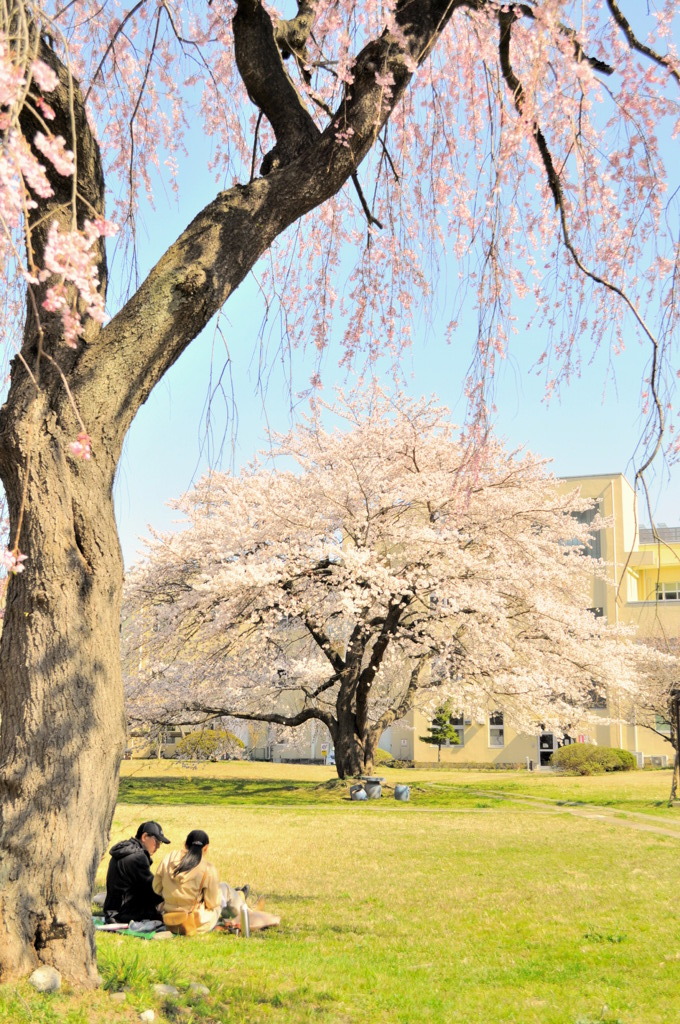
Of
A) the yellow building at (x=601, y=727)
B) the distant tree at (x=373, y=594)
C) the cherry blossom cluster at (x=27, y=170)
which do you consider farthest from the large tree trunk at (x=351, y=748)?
the cherry blossom cluster at (x=27, y=170)

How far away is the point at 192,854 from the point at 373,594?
489 inches

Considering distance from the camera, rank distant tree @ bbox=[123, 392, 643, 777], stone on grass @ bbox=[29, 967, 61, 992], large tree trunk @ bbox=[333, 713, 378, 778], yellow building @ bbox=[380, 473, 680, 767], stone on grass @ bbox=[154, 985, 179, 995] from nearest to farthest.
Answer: stone on grass @ bbox=[29, 967, 61, 992] → stone on grass @ bbox=[154, 985, 179, 995] → distant tree @ bbox=[123, 392, 643, 777] → large tree trunk @ bbox=[333, 713, 378, 778] → yellow building @ bbox=[380, 473, 680, 767]

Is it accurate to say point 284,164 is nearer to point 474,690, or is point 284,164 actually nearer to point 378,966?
point 378,966

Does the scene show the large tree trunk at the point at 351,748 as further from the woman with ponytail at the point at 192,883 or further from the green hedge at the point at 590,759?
the woman with ponytail at the point at 192,883

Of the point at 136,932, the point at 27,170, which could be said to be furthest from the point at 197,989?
the point at 27,170

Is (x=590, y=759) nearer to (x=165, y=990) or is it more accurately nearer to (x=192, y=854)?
(x=192, y=854)

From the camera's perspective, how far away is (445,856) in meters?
11.0

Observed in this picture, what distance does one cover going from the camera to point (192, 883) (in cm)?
682

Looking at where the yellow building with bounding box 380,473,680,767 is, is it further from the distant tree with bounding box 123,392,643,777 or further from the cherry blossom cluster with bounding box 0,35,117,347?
the cherry blossom cluster with bounding box 0,35,117,347

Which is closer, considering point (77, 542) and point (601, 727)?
point (77, 542)

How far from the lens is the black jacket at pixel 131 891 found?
6.99 meters

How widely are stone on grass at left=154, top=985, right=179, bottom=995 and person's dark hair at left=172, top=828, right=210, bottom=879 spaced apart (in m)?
2.12

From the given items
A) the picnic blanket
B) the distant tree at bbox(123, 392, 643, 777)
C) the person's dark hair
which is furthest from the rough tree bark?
the distant tree at bbox(123, 392, 643, 777)

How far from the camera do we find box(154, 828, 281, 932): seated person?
6.79 metres
